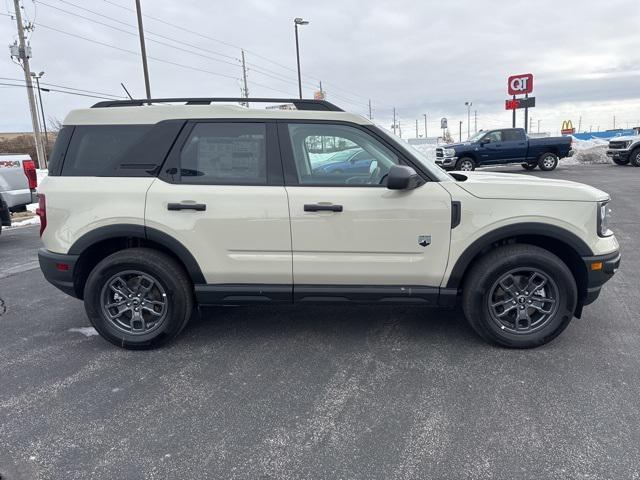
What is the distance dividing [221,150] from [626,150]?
22.7 metres

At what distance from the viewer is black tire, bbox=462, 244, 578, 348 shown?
11.7 feet

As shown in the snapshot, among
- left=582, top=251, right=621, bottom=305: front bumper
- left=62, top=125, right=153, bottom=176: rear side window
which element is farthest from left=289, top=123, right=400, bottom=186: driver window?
left=582, top=251, right=621, bottom=305: front bumper

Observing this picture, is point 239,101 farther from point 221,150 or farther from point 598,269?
point 598,269

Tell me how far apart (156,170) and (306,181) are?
3.90 ft

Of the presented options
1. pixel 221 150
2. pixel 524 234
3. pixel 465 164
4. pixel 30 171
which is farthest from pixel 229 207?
pixel 465 164

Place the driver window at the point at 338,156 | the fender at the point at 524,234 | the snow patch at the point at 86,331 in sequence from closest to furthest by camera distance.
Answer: the fender at the point at 524,234, the driver window at the point at 338,156, the snow patch at the point at 86,331

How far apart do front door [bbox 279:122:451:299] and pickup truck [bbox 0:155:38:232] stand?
6.85 m

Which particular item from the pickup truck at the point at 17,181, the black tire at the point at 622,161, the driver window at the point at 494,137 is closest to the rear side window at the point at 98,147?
the pickup truck at the point at 17,181

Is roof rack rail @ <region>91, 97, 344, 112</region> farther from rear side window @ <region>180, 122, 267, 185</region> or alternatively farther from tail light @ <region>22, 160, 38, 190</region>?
tail light @ <region>22, 160, 38, 190</region>

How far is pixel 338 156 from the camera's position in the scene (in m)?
3.78

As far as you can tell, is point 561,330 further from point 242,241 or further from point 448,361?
point 242,241

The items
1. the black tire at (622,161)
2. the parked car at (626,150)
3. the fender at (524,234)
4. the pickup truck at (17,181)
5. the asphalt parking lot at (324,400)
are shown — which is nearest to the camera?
the asphalt parking lot at (324,400)

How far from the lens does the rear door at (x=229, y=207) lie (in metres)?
3.62

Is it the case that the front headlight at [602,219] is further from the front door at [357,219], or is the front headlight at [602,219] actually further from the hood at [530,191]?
the front door at [357,219]
